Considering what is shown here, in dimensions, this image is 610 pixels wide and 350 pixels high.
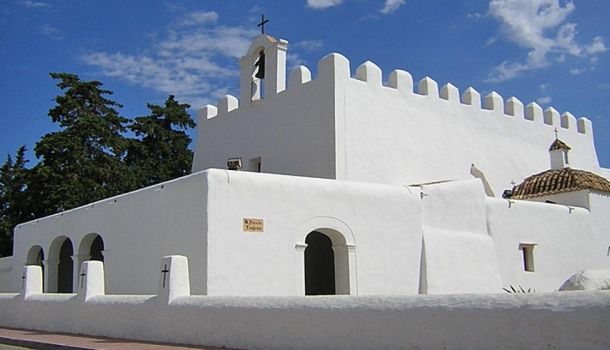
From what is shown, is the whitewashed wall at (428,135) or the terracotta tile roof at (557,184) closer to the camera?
the whitewashed wall at (428,135)

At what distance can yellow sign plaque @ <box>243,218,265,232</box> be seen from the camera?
12.2m

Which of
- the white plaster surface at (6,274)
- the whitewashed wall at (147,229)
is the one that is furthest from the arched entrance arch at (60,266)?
the white plaster surface at (6,274)

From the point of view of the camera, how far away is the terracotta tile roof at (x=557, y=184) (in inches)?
711

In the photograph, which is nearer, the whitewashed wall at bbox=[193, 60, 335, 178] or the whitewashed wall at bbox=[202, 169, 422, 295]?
the whitewashed wall at bbox=[202, 169, 422, 295]

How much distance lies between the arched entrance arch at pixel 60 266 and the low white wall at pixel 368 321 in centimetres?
695

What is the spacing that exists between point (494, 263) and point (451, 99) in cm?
543

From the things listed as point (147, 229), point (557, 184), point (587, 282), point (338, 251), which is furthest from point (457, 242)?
point (147, 229)

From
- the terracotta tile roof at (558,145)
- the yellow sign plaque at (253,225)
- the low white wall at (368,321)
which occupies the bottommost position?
the low white wall at (368,321)

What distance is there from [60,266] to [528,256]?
13932 mm

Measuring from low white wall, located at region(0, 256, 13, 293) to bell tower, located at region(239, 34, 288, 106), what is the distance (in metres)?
10.4

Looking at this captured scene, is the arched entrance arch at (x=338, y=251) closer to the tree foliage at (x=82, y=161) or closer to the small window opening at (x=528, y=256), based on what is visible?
the small window opening at (x=528, y=256)

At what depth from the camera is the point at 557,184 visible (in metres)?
18.4

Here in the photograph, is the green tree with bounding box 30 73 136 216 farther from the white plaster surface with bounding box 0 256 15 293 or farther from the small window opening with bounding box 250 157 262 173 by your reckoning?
the small window opening with bounding box 250 157 262 173

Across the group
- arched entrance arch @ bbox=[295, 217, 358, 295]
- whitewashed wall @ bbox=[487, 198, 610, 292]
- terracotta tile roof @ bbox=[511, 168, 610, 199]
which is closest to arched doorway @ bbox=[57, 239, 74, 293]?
arched entrance arch @ bbox=[295, 217, 358, 295]
